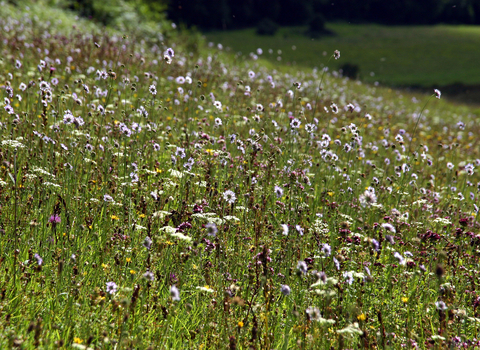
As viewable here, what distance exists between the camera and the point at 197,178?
14.9 ft

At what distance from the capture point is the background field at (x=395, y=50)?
3741 centimetres

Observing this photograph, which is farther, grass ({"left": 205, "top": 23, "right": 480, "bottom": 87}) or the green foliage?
the green foliage

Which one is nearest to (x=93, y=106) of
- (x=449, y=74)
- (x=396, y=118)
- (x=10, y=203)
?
(x=10, y=203)

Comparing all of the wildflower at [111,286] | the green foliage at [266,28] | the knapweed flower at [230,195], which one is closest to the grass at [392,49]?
the green foliage at [266,28]

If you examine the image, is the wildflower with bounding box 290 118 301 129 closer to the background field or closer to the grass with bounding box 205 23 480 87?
the background field

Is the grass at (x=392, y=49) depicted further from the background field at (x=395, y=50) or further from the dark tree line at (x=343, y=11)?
the dark tree line at (x=343, y=11)

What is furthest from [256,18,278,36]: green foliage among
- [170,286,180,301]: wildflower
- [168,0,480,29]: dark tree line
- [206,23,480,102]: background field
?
[170,286,180,301]: wildflower

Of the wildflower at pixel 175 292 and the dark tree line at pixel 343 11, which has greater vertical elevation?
the dark tree line at pixel 343 11

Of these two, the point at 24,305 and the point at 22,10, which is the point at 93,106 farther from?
the point at 22,10

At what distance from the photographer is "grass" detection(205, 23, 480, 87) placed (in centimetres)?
3894

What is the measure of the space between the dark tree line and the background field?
444 cm

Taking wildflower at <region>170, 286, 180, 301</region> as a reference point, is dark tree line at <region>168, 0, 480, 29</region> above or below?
above

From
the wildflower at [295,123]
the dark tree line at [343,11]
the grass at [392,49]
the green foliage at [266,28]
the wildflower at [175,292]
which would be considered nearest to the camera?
the wildflower at [175,292]

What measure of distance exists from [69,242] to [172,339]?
1.13 meters
